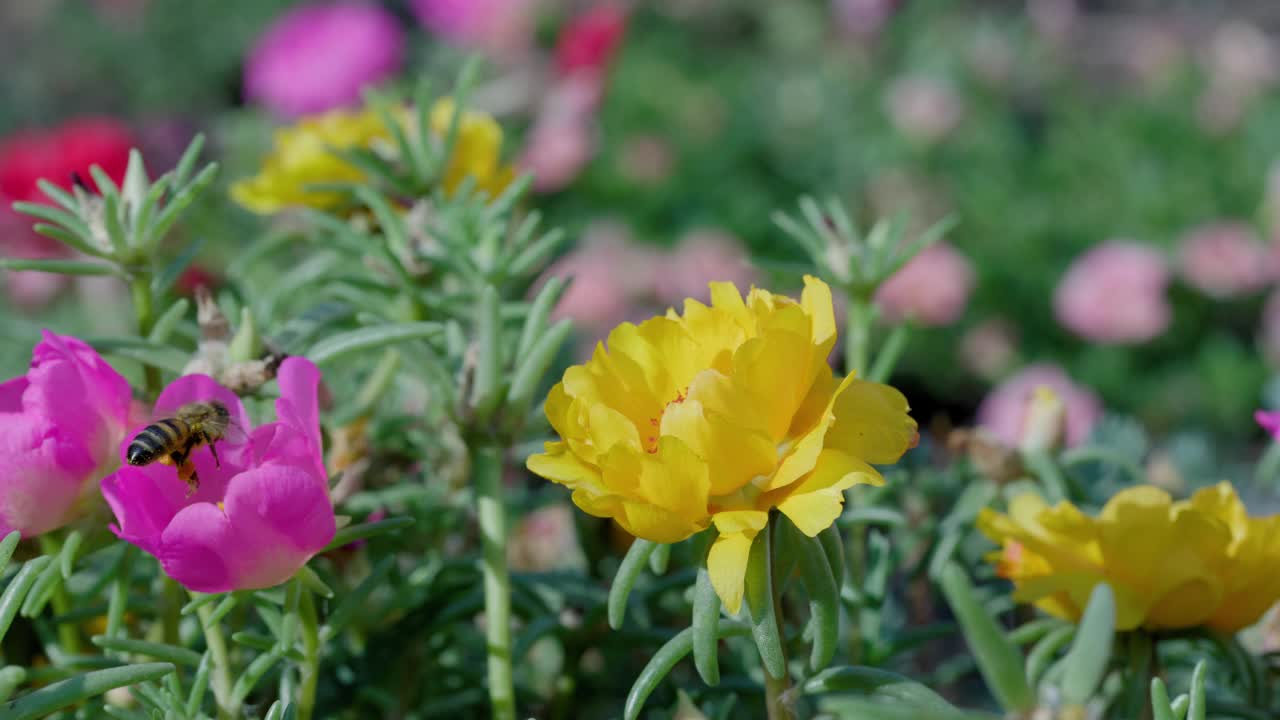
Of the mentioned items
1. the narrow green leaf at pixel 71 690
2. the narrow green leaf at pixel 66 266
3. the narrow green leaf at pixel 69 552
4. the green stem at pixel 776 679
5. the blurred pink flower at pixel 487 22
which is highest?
the narrow green leaf at pixel 66 266

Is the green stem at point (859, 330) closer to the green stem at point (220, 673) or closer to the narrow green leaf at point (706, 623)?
the narrow green leaf at point (706, 623)

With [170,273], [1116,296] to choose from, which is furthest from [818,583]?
[1116,296]

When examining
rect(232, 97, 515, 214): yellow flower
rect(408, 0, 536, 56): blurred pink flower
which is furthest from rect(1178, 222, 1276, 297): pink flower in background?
rect(232, 97, 515, 214): yellow flower

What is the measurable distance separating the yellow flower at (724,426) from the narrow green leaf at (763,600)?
0.02 metres

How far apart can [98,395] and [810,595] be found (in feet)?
1.23

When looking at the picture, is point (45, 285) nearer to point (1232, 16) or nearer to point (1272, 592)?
point (1272, 592)

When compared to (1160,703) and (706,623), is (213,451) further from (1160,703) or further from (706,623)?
(1160,703)

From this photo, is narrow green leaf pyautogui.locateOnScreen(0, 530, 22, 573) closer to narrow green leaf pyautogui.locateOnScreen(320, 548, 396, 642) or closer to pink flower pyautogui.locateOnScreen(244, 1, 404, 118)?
narrow green leaf pyautogui.locateOnScreen(320, 548, 396, 642)

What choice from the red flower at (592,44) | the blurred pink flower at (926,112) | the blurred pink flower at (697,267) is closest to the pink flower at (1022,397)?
the blurred pink flower at (697,267)

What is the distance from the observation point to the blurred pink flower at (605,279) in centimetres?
284

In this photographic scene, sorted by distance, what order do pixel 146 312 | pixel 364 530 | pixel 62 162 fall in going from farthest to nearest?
pixel 62 162 → pixel 146 312 → pixel 364 530

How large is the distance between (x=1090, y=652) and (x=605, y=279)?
97.1 inches

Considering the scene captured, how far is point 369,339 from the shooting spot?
71 centimetres

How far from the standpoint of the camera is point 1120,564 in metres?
0.65
